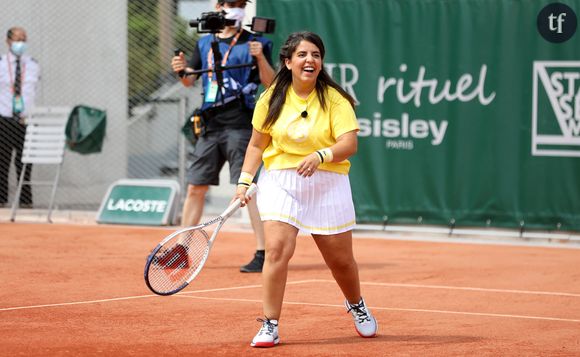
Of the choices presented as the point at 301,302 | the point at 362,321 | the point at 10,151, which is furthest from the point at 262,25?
the point at 10,151

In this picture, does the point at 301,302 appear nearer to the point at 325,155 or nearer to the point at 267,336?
the point at 267,336

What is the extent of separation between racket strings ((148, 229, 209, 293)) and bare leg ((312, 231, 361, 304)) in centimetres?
73

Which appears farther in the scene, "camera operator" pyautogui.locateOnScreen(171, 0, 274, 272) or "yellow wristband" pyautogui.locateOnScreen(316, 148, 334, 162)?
"camera operator" pyautogui.locateOnScreen(171, 0, 274, 272)

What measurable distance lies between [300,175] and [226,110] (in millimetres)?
3423

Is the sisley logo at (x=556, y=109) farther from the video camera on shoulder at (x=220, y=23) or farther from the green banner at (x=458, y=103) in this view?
the video camera on shoulder at (x=220, y=23)

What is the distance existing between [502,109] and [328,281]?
3932 millimetres

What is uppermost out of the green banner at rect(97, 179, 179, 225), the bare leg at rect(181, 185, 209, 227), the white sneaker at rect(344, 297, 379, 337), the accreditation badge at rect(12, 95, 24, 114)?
the accreditation badge at rect(12, 95, 24, 114)

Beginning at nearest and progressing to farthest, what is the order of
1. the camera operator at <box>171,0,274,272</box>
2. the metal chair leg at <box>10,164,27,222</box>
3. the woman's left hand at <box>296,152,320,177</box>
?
the woman's left hand at <box>296,152,320,177</box>
the camera operator at <box>171,0,274,272</box>
the metal chair leg at <box>10,164,27,222</box>

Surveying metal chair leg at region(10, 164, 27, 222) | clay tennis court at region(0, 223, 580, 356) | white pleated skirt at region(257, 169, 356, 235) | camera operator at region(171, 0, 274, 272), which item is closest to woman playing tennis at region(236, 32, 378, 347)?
white pleated skirt at region(257, 169, 356, 235)

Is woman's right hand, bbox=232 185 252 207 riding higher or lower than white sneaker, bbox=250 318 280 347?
higher

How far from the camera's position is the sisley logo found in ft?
39.2

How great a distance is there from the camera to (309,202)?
641cm

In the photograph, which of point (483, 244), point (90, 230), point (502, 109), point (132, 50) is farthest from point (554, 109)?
point (132, 50)

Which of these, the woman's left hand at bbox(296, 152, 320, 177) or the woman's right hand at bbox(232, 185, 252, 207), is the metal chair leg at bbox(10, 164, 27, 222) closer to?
the woman's right hand at bbox(232, 185, 252, 207)
